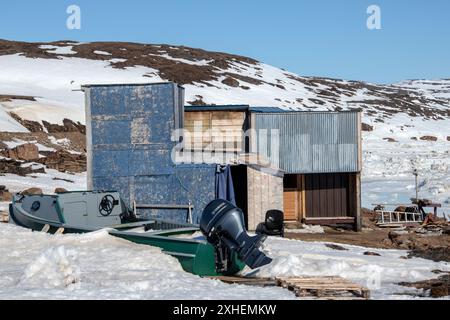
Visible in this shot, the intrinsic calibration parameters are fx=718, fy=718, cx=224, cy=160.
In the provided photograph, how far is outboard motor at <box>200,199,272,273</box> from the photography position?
13992 mm

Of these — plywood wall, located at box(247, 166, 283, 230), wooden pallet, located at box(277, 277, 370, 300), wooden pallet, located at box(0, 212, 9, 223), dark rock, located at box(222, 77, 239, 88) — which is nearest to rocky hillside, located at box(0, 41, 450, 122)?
dark rock, located at box(222, 77, 239, 88)

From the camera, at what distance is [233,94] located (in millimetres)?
91062

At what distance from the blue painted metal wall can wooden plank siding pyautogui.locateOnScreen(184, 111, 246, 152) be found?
4.32 meters

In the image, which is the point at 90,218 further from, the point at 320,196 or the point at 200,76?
the point at 200,76

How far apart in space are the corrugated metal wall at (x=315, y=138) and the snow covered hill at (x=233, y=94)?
14537mm

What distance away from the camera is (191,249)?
14.8 metres

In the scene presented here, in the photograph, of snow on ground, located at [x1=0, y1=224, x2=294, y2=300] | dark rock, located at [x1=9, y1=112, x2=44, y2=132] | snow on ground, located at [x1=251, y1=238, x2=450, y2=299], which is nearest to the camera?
snow on ground, located at [x1=0, y1=224, x2=294, y2=300]

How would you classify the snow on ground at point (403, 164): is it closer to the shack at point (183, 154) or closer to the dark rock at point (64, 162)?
the shack at point (183, 154)

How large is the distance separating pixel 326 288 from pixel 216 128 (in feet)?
55.8

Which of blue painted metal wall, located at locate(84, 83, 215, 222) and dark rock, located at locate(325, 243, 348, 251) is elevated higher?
blue painted metal wall, located at locate(84, 83, 215, 222)

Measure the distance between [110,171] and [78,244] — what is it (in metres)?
7.88

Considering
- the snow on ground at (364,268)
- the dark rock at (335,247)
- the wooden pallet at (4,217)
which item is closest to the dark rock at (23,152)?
the wooden pallet at (4,217)

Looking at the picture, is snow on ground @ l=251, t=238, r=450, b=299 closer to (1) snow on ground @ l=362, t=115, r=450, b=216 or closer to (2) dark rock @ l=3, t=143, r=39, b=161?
(1) snow on ground @ l=362, t=115, r=450, b=216
